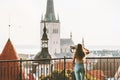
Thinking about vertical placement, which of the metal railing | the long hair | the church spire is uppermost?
the church spire

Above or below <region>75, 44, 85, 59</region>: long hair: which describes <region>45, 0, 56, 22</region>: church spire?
above

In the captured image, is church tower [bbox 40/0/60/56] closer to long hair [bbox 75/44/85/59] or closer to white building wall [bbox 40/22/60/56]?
white building wall [bbox 40/22/60/56]

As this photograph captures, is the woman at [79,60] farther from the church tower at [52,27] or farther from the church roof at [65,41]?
the church roof at [65,41]

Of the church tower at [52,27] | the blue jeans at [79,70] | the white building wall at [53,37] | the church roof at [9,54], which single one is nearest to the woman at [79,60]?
the blue jeans at [79,70]

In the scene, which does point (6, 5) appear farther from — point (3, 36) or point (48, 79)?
point (48, 79)

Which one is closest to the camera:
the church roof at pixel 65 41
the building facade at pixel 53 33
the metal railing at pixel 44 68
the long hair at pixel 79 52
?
the long hair at pixel 79 52

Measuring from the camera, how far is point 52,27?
107500mm

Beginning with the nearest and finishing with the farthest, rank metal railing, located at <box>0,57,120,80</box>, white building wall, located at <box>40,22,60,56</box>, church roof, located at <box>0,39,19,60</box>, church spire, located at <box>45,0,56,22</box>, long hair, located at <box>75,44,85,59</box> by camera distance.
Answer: long hair, located at <box>75,44,85,59</box>
metal railing, located at <box>0,57,120,80</box>
church roof, located at <box>0,39,19,60</box>
church spire, located at <box>45,0,56,22</box>
white building wall, located at <box>40,22,60,56</box>

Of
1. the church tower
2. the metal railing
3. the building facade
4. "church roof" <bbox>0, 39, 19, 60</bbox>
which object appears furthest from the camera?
the building facade

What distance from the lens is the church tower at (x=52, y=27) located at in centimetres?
9719

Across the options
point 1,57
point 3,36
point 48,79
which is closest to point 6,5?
point 3,36

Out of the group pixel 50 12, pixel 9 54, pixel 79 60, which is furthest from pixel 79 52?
pixel 50 12

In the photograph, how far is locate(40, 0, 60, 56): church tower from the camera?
319 feet

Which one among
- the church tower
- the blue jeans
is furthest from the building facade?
the blue jeans
